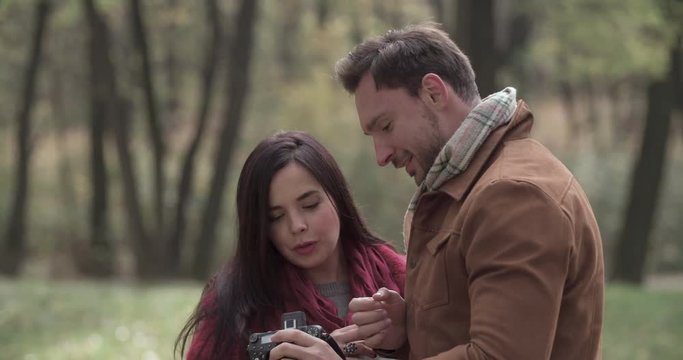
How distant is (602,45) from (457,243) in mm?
16137

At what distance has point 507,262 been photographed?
2.56 meters

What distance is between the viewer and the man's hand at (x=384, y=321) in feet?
10.1

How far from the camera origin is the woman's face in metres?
3.57

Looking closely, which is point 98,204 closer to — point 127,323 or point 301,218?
point 127,323

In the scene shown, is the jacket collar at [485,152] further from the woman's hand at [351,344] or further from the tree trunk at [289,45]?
the tree trunk at [289,45]

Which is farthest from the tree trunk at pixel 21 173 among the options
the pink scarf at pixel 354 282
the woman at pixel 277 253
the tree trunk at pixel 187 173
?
the woman at pixel 277 253

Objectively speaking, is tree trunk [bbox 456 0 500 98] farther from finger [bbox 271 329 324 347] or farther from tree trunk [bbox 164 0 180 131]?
tree trunk [bbox 164 0 180 131]

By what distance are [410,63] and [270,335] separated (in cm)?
83

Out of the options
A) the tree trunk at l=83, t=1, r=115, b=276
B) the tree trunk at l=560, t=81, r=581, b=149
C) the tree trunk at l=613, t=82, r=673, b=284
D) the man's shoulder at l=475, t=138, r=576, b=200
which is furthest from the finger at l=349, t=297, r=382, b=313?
the tree trunk at l=560, t=81, r=581, b=149

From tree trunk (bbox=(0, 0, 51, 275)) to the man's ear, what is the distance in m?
19.8

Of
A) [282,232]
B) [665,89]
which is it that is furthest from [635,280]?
[282,232]

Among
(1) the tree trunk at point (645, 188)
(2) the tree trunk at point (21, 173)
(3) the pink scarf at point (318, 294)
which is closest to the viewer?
(3) the pink scarf at point (318, 294)

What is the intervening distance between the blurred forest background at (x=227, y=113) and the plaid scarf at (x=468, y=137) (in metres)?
8.15

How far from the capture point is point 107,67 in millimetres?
17781
